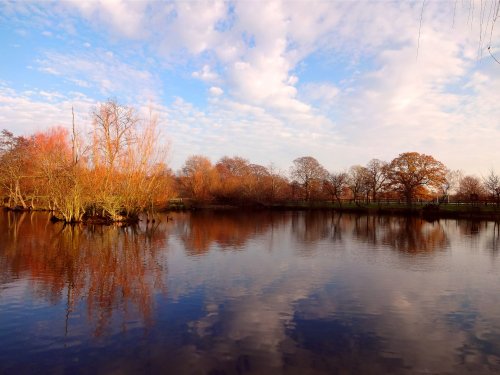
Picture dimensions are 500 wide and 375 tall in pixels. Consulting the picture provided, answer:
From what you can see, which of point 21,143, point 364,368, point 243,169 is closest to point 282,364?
point 364,368

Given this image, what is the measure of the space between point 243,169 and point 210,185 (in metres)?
26.8

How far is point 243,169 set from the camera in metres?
96.1

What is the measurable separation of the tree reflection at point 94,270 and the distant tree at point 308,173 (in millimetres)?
54527

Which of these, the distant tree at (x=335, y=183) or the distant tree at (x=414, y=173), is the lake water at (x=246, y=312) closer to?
the distant tree at (x=414, y=173)

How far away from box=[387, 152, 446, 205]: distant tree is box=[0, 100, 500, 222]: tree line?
0.49 ft

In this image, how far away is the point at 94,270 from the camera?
13.3 meters

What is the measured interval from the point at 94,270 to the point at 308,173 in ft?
212

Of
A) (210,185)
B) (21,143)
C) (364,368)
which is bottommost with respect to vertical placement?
(364,368)

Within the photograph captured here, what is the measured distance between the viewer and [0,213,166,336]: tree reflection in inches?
371

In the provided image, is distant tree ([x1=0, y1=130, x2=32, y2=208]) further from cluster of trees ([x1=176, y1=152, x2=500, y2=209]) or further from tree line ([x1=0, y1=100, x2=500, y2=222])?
cluster of trees ([x1=176, y1=152, x2=500, y2=209])

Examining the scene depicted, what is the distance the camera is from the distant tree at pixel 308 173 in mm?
73644

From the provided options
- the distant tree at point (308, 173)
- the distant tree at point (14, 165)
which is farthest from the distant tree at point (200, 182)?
the distant tree at point (14, 165)

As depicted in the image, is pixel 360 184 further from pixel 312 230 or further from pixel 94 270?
pixel 94 270

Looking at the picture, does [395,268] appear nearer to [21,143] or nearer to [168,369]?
[168,369]
